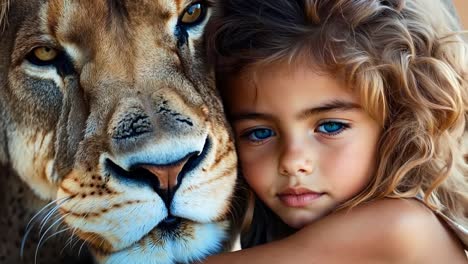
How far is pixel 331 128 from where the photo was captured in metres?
0.93

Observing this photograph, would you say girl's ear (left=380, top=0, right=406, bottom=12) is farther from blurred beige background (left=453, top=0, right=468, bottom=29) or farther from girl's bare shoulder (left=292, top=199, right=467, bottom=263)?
blurred beige background (left=453, top=0, right=468, bottom=29)

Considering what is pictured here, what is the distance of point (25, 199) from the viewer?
2.73ft

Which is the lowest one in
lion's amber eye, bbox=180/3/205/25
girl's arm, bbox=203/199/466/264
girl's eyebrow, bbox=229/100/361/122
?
girl's arm, bbox=203/199/466/264

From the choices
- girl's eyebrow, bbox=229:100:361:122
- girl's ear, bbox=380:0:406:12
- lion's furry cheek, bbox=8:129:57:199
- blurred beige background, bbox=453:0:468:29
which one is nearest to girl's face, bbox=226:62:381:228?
girl's eyebrow, bbox=229:100:361:122

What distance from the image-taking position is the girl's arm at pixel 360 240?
92cm

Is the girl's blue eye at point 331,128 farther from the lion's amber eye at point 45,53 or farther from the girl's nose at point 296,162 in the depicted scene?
the lion's amber eye at point 45,53

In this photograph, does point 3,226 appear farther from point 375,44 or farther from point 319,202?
point 375,44

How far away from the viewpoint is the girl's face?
91 cm

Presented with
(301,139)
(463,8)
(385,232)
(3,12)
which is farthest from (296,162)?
(463,8)

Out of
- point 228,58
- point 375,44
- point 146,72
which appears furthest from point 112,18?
point 375,44

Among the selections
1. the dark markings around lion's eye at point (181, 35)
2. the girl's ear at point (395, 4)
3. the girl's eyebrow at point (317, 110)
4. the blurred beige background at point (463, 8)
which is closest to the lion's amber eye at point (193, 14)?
the dark markings around lion's eye at point (181, 35)

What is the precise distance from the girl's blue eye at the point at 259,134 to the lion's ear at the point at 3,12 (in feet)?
1.04

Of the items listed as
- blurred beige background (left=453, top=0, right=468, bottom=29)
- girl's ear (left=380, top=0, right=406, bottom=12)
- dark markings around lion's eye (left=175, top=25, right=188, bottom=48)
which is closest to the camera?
dark markings around lion's eye (left=175, top=25, right=188, bottom=48)

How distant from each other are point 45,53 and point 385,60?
0.40 meters
